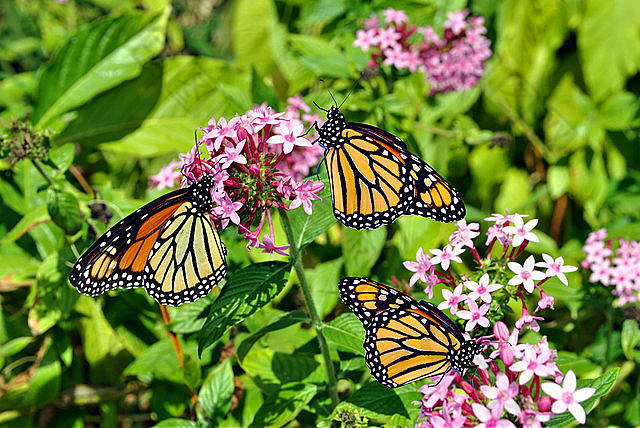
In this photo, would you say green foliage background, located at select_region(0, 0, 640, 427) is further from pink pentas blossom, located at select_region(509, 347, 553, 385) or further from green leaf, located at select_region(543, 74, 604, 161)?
pink pentas blossom, located at select_region(509, 347, 553, 385)

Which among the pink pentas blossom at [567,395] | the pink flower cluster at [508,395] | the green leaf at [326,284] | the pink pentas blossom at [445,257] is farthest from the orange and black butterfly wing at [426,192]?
the green leaf at [326,284]

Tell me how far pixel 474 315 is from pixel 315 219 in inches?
17.8

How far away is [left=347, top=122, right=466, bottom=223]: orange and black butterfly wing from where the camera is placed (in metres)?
1.26

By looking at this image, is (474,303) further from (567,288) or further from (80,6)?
(80,6)

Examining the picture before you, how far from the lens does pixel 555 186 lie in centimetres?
259

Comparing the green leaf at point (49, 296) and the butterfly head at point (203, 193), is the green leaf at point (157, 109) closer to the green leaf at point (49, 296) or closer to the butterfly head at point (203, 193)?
the green leaf at point (49, 296)

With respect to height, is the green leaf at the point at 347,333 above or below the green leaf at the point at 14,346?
above

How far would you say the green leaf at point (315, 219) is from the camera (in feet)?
4.27

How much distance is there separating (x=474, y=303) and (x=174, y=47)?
3.17m

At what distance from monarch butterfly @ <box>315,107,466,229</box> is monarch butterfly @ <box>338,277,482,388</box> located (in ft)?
0.72

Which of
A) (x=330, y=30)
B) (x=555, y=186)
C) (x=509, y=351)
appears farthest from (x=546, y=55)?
(x=509, y=351)

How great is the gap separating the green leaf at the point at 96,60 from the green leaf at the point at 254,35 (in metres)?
0.95

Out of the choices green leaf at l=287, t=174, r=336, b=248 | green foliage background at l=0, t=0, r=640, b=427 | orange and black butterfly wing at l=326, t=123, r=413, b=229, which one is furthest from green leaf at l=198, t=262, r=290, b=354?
orange and black butterfly wing at l=326, t=123, r=413, b=229

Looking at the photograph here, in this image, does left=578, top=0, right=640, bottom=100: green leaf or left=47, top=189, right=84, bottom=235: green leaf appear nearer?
left=47, top=189, right=84, bottom=235: green leaf
